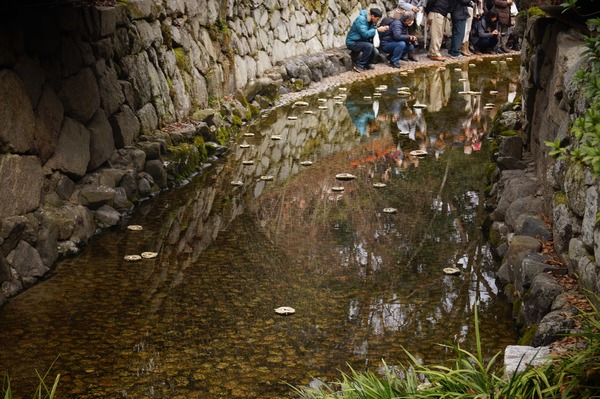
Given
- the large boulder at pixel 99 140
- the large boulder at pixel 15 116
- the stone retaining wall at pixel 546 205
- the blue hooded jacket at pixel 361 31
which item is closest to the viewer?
the stone retaining wall at pixel 546 205

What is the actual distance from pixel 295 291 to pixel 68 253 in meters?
2.20

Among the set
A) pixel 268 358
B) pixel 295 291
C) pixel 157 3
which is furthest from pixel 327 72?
pixel 268 358

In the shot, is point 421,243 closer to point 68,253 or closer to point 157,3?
point 68,253

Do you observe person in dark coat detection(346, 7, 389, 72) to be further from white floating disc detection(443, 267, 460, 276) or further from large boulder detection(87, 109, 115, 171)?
white floating disc detection(443, 267, 460, 276)

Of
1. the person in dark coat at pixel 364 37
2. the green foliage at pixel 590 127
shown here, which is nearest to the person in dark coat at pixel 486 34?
the person in dark coat at pixel 364 37

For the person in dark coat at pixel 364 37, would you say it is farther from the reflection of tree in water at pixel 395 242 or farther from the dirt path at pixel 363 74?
the reflection of tree in water at pixel 395 242

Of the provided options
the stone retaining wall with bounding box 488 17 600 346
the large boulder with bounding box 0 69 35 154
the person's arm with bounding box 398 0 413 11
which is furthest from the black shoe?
the large boulder with bounding box 0 69 35 154

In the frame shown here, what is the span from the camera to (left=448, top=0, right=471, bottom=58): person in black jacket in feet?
69.4

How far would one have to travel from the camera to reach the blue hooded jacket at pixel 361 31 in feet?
63.7

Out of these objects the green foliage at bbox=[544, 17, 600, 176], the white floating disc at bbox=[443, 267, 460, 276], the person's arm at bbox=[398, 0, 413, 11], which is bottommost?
the white floating disc at bbox=[443, 267, 460, 276]

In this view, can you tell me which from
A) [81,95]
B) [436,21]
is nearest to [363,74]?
[436,21]

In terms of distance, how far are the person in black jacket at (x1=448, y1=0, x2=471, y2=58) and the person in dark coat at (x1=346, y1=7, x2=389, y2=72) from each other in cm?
252

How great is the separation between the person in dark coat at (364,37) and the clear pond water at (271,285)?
7.85 metres

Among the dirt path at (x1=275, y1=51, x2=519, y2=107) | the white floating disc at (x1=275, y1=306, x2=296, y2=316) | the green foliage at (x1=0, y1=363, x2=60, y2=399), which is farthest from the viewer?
the dirt path at (x1=275, y1=51, x2=519, y2=107)
